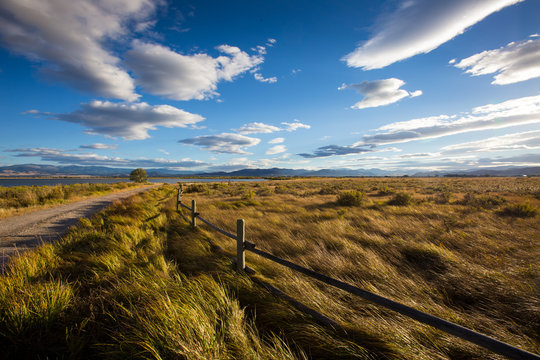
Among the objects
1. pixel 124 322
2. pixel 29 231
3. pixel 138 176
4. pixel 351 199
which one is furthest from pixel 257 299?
pixel 138 176

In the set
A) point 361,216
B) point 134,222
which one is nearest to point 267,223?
point 361,216

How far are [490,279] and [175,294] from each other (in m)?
5.45

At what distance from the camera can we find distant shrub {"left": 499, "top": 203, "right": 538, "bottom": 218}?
943 cm

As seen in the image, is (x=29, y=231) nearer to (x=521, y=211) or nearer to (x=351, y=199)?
(x=351, y=199)

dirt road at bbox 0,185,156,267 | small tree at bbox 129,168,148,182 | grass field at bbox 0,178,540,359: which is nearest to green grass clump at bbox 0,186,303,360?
grass field at bbox 0,178,540,359

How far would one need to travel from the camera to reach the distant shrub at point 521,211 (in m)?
9.43

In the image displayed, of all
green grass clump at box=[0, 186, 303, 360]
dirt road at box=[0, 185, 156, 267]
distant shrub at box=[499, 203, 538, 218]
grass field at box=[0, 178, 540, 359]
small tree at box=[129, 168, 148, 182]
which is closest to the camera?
green grass clump at box=[0, 186, 303, 360]

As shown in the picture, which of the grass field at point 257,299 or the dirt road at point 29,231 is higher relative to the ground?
the grass field at point 257,299

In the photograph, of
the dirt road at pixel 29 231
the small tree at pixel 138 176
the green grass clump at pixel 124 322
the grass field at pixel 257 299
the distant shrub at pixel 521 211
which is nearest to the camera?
the green grass clump at pixel 124 322

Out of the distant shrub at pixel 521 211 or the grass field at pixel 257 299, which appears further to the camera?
the distant shrub at pixel 521 211

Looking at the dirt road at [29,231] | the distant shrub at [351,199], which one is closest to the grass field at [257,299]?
the dirt road at [29,231]

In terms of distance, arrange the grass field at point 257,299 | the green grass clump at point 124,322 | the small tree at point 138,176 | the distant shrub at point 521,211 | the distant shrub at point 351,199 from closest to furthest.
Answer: the green grass clump at point 124,322
the grass field at point 257,299
the distant shrub at point 521,211
the distant shrub at point 351,199
the small tree at point 138,176

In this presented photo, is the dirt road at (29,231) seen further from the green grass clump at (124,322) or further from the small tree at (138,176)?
the small tree at (138,176)

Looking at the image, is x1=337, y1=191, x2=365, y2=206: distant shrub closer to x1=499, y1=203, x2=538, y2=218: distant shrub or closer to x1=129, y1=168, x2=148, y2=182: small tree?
x1=499, y1=203, x2=538, y2=218: distant shrub
